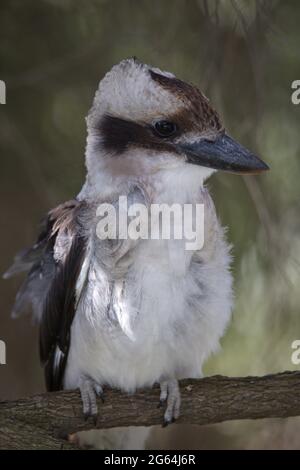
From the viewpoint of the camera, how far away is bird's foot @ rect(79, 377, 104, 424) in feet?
8.48

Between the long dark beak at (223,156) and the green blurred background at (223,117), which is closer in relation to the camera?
the long dark beak at (223,156)

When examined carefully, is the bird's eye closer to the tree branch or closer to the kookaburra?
the kookaburra

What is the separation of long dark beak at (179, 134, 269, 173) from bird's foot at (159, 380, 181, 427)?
602 mm

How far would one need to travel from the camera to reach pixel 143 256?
2.53 metres

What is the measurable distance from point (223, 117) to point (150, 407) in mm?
938

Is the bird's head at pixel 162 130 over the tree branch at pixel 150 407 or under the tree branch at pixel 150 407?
over

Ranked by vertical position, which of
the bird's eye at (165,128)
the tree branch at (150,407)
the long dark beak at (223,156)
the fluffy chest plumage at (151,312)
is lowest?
the tree branch at (150,407)

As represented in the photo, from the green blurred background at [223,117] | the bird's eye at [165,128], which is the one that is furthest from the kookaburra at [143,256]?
the green blurred background at [223,117]

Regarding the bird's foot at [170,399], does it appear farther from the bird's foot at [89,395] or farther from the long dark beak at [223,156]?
the long dark beak at [223,156]

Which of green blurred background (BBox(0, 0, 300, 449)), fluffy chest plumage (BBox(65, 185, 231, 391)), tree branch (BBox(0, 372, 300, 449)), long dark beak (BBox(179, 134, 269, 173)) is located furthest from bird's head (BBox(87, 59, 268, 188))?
tree branch (BBox(0, 372, 300, 449))

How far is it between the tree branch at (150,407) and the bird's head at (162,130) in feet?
1.85

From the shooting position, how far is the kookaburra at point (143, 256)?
98.8 inches

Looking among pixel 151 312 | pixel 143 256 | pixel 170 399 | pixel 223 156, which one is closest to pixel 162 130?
pixel 223 156

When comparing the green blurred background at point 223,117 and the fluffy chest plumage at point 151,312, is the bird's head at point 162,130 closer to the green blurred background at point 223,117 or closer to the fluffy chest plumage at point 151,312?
the fluffy chest plumage at point 151,312
